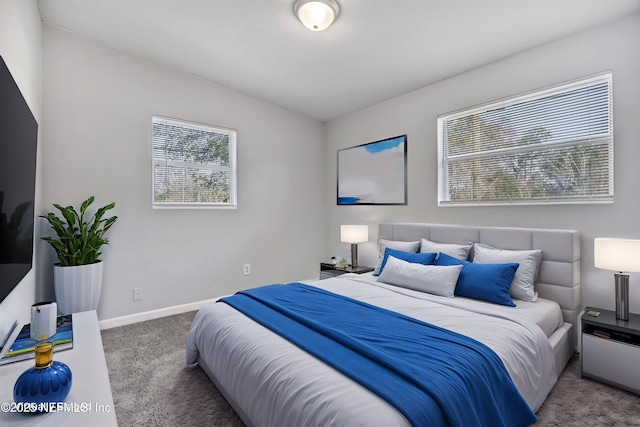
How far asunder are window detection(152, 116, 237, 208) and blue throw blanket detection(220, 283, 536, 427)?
2.17 metres

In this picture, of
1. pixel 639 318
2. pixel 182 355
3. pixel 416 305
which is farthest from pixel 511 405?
pixel 182 355

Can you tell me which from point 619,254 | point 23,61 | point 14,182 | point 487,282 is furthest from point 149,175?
point 619,254

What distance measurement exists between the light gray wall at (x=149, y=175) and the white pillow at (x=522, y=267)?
2.77m

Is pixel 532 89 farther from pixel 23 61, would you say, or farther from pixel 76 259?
pixel 76 259

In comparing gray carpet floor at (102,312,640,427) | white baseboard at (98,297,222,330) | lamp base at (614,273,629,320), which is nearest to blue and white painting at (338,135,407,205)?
lamp base at (614,273,629,320)

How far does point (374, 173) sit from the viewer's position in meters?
4.12

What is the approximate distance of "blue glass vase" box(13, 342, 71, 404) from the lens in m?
1.06

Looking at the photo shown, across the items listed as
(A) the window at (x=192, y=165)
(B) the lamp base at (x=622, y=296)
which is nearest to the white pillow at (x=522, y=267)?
(B) the lamp base at (x=622, y=296)

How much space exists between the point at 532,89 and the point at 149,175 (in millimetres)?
3913

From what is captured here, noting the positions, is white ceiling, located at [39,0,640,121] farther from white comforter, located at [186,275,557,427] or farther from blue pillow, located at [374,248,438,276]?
white comforter, located at [186,275,557,427]

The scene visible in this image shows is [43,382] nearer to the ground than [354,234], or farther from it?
nearer to the ground

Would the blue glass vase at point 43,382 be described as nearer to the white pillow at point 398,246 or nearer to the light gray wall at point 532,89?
the white pillow at point 398,246

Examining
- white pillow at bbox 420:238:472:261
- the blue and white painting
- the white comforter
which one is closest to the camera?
the white comforter

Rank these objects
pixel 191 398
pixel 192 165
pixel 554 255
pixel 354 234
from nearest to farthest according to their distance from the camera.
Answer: pixel 191 398 → pixel 554 255 → pixel 192 165 → pixel 354 234
